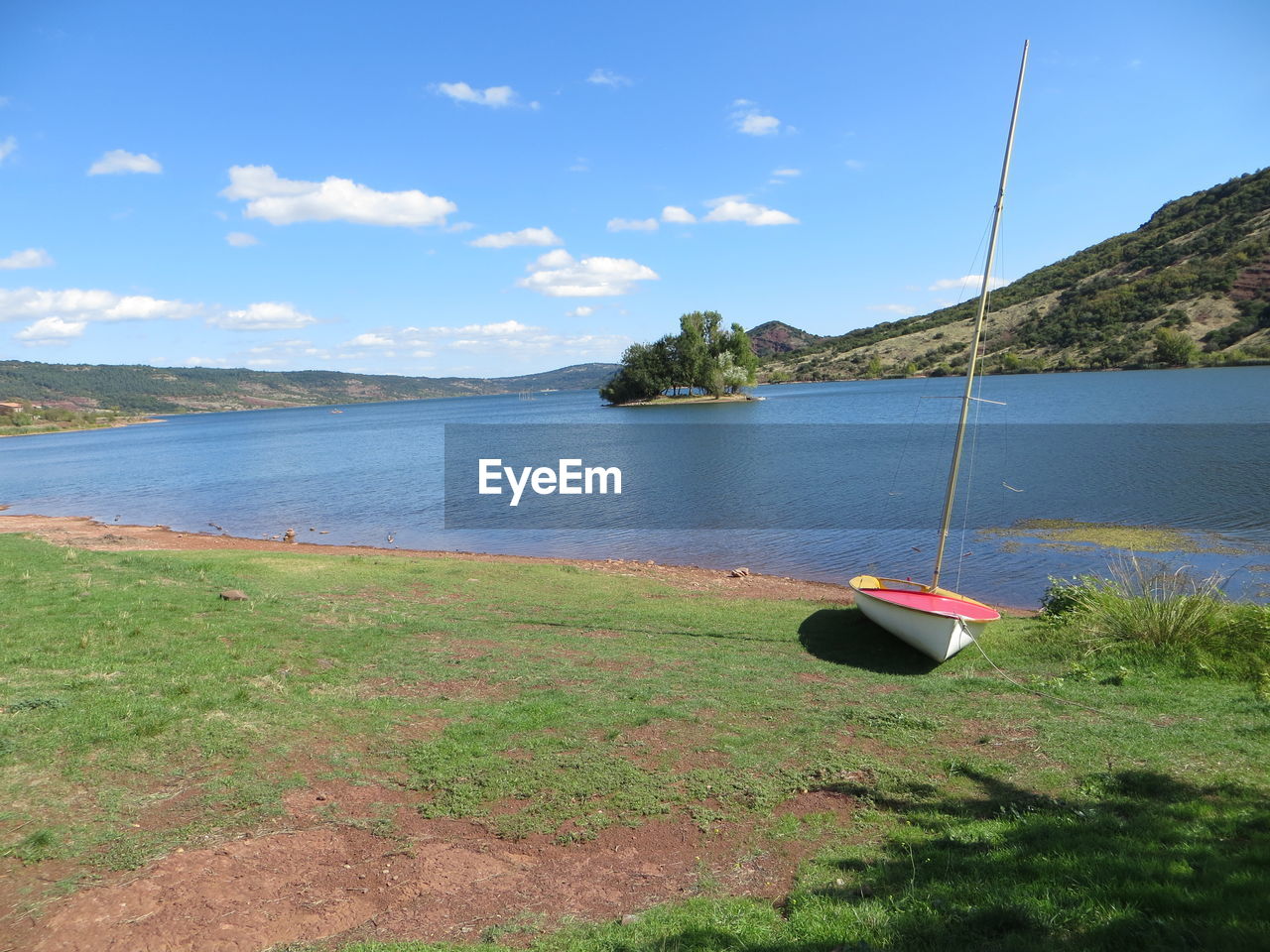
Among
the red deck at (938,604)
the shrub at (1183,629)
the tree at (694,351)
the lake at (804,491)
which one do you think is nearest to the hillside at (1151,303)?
the lake at (804,491)

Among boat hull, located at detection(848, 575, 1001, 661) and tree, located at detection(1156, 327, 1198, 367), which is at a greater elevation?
tree, located at detection(1156, 327, 1198, 367)

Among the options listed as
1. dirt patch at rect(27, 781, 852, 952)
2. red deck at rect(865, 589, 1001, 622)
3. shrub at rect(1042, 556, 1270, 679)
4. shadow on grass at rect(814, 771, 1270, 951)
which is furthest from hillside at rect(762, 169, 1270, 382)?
dirt patch at rect(27, 781, 852, 952)

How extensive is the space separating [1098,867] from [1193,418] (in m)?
59.4

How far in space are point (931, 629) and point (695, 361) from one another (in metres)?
115

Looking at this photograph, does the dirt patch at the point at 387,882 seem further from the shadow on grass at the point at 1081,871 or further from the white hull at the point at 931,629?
the white hull at the point at 931,629

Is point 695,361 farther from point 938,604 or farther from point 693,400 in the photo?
point 938,604

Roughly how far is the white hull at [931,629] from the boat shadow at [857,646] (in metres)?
0.31

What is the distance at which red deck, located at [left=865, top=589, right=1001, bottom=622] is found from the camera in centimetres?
1215

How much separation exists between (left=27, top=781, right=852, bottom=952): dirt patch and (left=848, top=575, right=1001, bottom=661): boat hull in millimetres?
5744

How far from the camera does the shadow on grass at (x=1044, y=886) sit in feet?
14.3

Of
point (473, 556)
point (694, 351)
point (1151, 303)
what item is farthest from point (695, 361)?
point (473, 556)

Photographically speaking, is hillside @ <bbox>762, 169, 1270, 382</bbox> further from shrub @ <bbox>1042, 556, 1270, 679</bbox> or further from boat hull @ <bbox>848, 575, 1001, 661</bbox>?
boat hull @ <bbox>848, 575, 1001, 661</bbox>

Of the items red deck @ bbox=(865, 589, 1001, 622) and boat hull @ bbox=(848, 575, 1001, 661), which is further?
red deck @ bbox=(865, 589, 1001, 622)

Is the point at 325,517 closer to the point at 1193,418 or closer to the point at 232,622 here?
the point at 232,622
